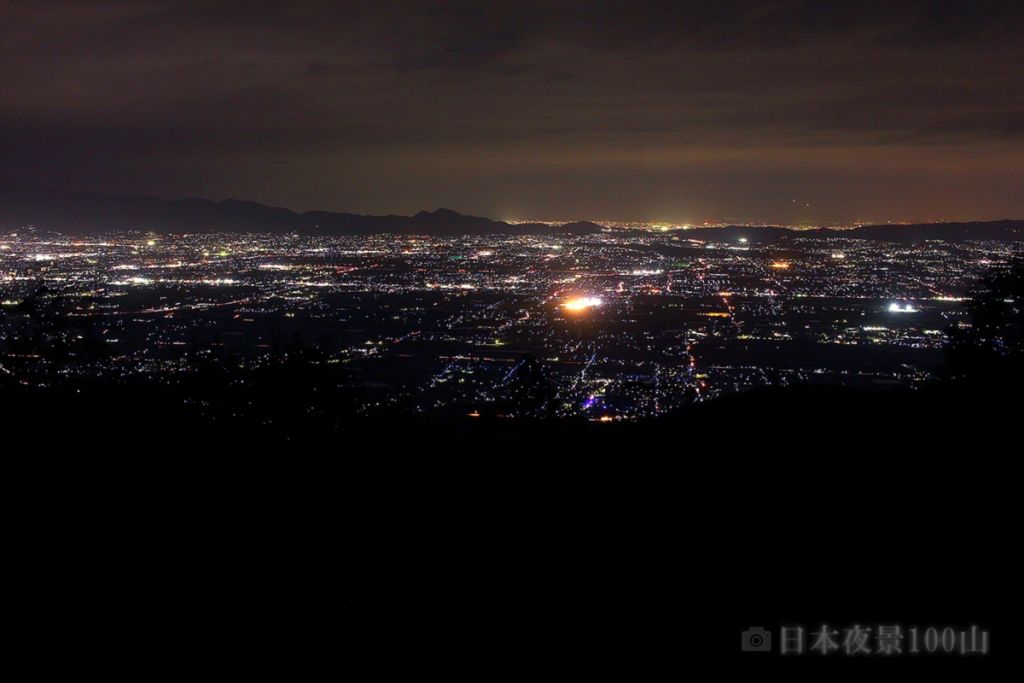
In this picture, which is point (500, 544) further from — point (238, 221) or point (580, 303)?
point (238, 221)

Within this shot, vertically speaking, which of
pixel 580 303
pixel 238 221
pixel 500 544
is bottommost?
pixel 500 544

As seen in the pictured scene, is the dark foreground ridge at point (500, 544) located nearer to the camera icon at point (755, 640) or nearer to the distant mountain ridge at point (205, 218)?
the camera icon at point (755, 640)

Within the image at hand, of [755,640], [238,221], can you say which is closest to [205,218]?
[238,221]

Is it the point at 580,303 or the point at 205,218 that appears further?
the point at 205,218

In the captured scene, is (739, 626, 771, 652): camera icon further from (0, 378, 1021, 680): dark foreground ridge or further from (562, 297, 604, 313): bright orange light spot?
(562, 297, 604, 313): bright orange light spot

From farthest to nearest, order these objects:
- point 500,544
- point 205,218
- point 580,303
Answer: point 205,218, point 580,303, point 500,544

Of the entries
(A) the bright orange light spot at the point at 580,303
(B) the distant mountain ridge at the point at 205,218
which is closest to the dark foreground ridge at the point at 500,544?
(A) the bright orange light spot at the point at 580,303
